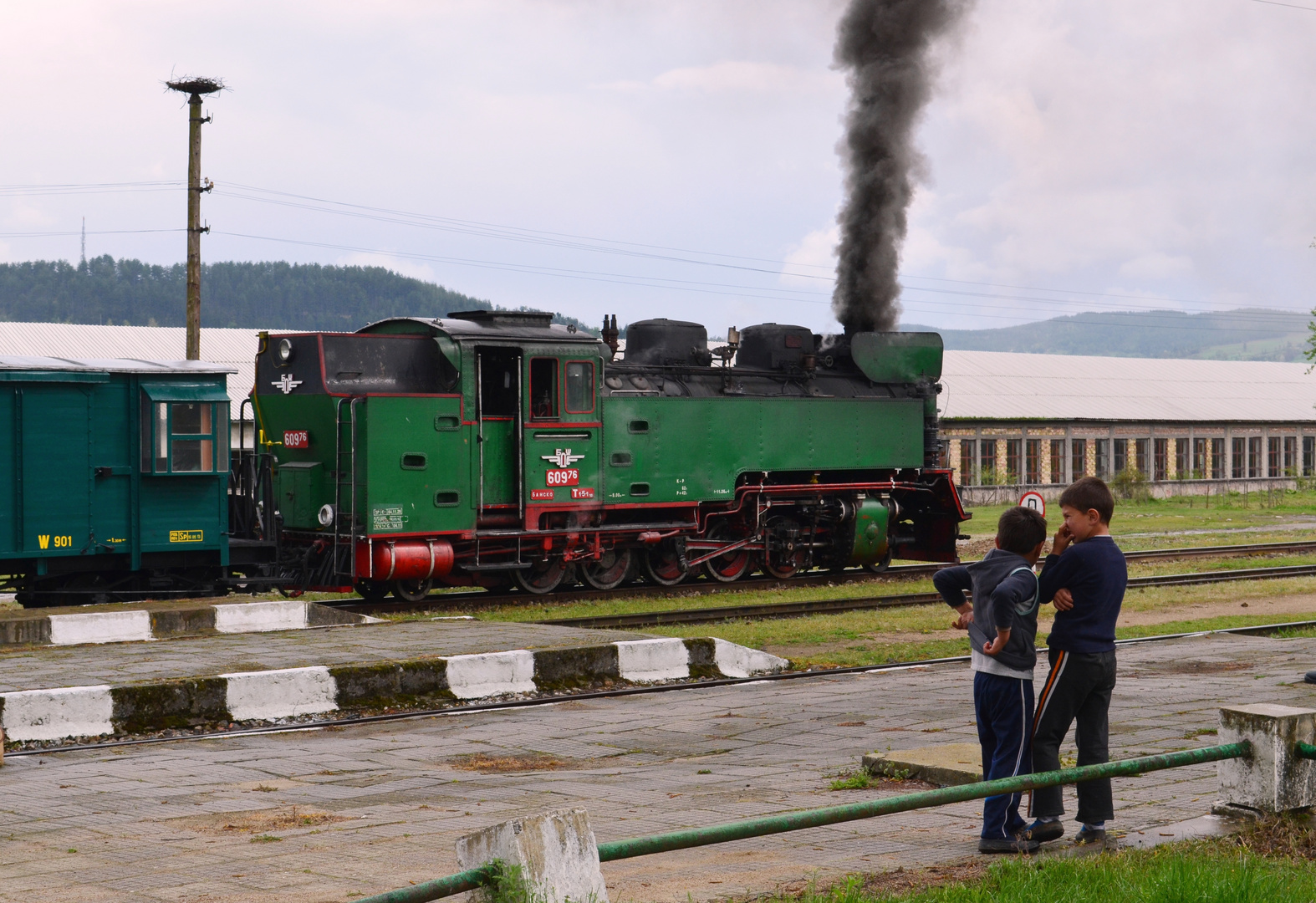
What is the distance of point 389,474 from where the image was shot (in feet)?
53.2

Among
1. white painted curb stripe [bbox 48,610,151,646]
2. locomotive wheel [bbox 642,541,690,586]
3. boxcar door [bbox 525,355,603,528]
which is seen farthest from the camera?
locomotive wheel [bbox 642,541,690,586]

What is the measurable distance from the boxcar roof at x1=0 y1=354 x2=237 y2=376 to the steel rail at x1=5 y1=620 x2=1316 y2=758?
239 inches

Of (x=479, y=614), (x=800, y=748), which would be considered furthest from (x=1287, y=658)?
(x=479, y=614)

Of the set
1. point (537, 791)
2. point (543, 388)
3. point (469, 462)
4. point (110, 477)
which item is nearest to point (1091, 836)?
point (537, 791)

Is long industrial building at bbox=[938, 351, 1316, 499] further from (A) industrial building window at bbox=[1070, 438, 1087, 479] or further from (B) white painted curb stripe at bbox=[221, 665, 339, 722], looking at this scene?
(B) white painted curb stripe at bbox=[221, 665, 339, 722]

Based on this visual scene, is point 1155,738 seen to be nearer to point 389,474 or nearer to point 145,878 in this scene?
point 145,878

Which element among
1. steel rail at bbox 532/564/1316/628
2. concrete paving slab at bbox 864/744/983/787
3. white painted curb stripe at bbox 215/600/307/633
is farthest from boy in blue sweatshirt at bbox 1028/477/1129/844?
steel rail at bbox 532/564/1316/628

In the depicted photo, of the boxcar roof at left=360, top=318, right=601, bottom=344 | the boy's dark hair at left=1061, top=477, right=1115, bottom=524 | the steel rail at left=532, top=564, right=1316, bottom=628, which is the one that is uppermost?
the boxcar roof at left=360, top=318, right=601, bottom=344

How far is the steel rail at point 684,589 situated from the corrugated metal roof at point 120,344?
2223 cm

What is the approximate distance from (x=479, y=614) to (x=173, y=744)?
760 centimetres

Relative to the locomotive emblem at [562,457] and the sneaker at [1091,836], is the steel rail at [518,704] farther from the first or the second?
the locomotive emblem at [562,457]

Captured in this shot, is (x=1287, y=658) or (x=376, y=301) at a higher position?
(x=376, y=301)

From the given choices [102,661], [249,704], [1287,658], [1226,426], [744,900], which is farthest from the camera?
[1226,426]

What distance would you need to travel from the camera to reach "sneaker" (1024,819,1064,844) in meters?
5.83
